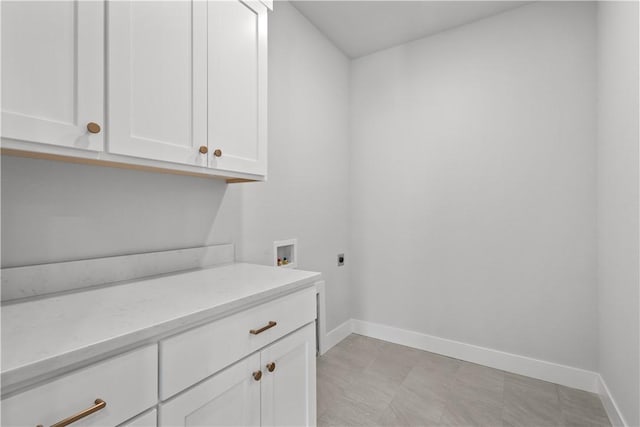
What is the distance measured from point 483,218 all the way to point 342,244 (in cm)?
118

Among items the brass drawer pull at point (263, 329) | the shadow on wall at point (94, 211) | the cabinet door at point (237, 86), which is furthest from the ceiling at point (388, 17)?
the brass drawer pull at point (263, 329)

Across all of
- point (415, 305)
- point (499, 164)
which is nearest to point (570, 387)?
point (415, 305)

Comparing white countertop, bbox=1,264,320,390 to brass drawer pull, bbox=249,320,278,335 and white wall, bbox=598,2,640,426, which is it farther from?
white wall, bbox=598,2,640,426

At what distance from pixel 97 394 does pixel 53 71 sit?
0.85 meters

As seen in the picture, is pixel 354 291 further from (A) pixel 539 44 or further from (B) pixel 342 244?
(A) pixel 539 44

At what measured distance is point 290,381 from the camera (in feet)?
4.04

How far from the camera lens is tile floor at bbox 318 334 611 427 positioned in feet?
5.46

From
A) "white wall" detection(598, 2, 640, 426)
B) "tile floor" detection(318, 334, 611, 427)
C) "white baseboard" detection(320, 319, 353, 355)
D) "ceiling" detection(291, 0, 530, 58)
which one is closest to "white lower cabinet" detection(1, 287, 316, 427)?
"tile floor" detection(318, 334, 611, 427)

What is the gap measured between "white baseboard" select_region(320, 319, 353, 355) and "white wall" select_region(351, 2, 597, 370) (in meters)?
0.17

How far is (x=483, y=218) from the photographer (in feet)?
7.53

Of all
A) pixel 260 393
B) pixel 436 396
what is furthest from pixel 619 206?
pixel 260 393

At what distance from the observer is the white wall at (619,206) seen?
1365 mm

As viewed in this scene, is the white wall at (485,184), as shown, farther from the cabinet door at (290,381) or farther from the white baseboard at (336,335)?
the cabinet door at (290,381)

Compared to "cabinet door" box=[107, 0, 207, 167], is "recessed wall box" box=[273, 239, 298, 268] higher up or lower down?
lower down
